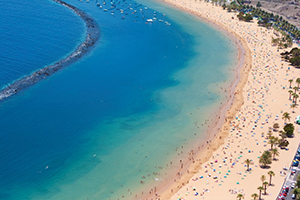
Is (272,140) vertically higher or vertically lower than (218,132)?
higher

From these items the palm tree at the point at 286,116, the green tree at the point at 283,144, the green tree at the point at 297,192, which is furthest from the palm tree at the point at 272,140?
the green tree at the point at 297,192

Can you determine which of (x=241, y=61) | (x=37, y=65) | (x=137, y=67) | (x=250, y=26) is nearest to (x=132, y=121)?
(x=137, y=67)

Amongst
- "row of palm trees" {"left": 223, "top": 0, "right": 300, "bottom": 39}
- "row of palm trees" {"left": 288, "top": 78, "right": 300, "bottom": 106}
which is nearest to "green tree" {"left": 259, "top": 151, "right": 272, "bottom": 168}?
"row of palm trees" {"left": 288, "top": 78, "right": 300, "bottom": 106}

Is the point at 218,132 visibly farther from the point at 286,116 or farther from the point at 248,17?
the point at 248,17

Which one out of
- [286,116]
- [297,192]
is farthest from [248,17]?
[297,192]

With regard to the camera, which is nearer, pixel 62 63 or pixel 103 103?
pixel 103 103

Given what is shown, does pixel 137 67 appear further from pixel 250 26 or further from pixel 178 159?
pixel 250 26

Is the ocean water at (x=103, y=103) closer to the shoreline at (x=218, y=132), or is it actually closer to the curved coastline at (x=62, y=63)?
the shoreline at (x=218, y=132)
